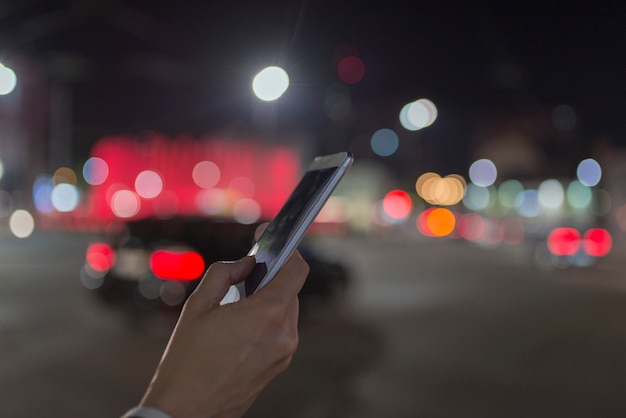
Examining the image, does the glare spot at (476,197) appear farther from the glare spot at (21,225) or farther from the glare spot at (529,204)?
the glare spot at (21,225)

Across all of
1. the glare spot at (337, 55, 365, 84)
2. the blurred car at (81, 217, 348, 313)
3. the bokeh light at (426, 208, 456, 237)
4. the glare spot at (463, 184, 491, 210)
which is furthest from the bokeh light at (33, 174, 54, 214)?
the blurred car at (81, 217, 348, 313)

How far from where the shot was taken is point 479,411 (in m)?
5.32

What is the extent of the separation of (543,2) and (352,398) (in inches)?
134

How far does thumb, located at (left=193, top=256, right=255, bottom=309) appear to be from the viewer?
1.39m

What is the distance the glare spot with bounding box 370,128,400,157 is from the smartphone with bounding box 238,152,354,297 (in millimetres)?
27264

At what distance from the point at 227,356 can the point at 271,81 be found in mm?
9428

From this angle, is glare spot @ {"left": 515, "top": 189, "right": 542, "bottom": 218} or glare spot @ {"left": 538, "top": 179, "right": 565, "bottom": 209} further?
glare spot @ {"left": 515, "top": 189, "right": 542, "bottom": 218}

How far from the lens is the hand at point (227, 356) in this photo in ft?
4.05

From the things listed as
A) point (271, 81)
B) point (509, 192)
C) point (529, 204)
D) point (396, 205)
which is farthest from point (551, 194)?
point (396, 205)

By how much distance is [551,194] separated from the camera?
17797 millimetres

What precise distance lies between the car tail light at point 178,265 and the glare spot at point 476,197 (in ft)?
84.5

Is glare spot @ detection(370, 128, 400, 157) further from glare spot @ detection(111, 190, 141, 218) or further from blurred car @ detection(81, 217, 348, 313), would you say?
blurred car @ detection(81, 217, 348, 313)

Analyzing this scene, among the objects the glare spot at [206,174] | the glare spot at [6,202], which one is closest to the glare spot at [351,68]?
the glare spot at [206,174]

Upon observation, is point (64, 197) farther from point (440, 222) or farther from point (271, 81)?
point (271, 81)
